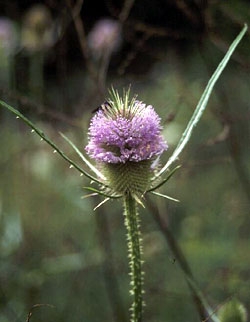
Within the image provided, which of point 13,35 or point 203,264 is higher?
point 13,35

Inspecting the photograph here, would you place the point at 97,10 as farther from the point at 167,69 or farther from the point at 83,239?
the point at 83,239

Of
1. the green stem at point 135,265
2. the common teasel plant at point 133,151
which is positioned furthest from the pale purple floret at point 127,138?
the green stem at point 135,265

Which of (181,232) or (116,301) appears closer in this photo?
(116,301)

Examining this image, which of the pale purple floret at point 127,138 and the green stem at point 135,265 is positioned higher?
the pale purple floret at point 127,138

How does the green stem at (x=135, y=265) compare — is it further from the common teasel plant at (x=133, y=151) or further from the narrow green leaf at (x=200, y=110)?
the narrow green leaf at (x=200, y=110)

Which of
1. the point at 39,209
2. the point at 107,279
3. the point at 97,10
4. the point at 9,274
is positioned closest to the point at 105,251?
the point at 107,279

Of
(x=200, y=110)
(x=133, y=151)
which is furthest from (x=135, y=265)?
(x=200, y=110)
